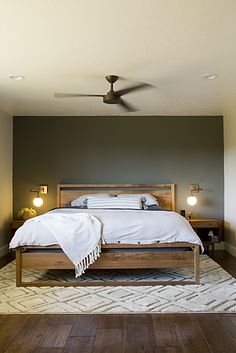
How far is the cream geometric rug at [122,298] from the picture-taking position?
10.5 feet

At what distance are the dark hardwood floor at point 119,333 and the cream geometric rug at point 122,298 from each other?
162mm

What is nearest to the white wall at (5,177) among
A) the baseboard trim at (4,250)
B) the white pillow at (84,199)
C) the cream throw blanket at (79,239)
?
the baseboard trim at (4,250)

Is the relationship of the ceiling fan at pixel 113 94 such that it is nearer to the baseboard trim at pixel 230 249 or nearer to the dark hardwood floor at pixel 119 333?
the dark hardwood floor at pixel 119 333

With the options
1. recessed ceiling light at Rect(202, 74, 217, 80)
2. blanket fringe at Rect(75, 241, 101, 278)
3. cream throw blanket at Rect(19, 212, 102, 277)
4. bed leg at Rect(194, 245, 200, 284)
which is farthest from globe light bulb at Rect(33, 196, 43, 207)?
recessed ceiling light at Rect(202, 74, 217, 80)

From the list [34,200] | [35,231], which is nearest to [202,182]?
[34,200]

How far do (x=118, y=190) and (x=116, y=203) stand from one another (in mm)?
707

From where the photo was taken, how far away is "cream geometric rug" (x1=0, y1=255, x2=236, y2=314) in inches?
126

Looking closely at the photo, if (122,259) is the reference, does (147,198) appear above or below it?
above

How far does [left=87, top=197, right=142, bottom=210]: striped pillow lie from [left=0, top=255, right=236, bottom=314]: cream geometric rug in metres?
1.41

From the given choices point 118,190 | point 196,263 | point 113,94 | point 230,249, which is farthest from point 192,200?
point 113,94

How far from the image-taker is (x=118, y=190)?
6.23m

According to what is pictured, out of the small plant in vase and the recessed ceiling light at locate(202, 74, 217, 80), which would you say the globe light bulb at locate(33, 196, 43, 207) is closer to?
the small plant in vase

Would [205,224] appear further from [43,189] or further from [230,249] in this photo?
[43,189]

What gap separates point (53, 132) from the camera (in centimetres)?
634
